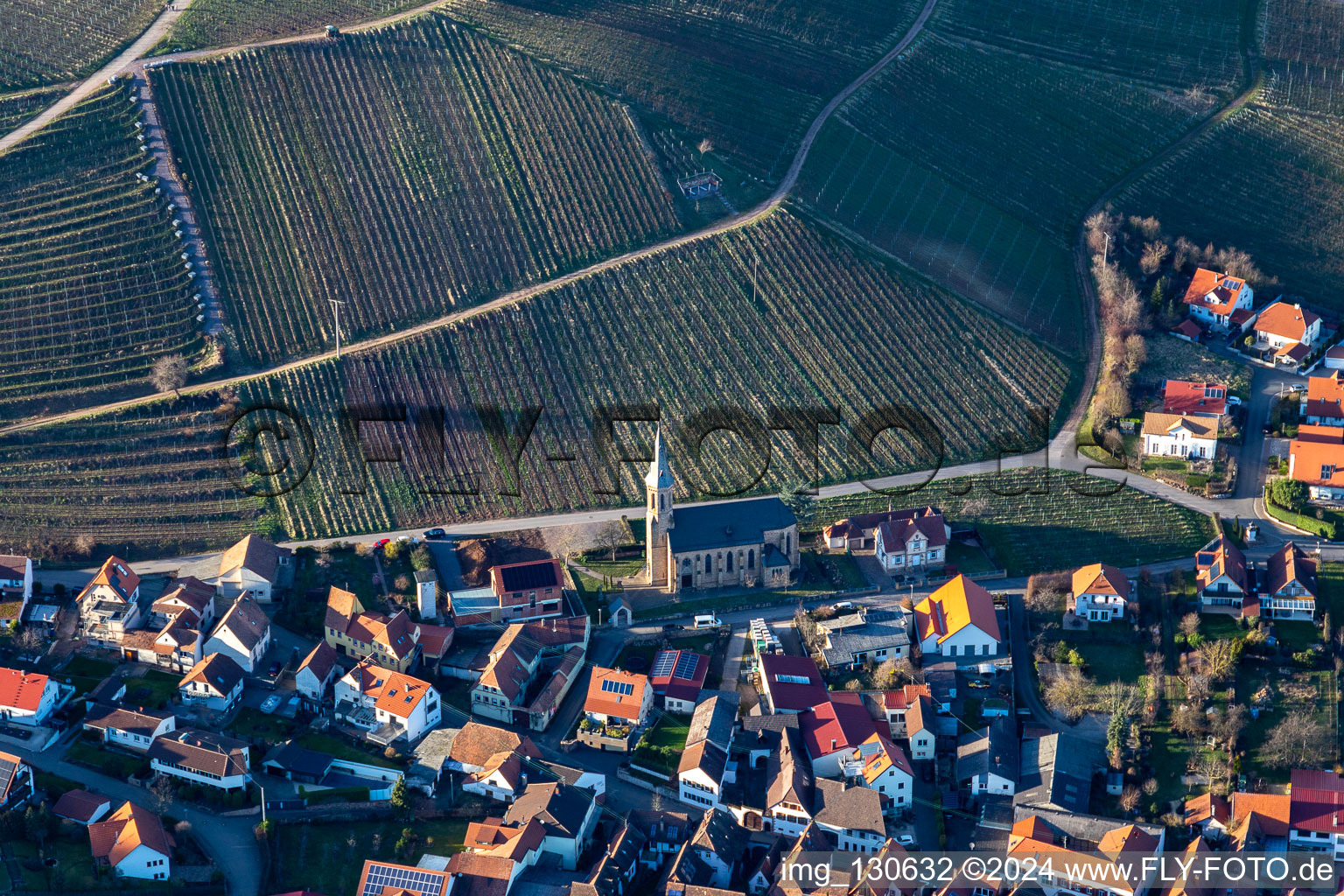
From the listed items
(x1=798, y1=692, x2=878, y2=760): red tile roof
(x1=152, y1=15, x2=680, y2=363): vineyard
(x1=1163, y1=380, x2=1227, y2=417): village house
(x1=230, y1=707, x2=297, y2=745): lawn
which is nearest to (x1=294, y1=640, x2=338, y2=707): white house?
(x1=230, y1=707, x2=297, y2=745): lawn

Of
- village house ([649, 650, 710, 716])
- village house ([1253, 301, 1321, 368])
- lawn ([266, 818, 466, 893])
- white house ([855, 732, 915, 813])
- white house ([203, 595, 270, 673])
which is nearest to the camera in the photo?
lawn ([266, 818, 466, 893])

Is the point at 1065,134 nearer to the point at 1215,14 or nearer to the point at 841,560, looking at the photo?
the point at 1215,14

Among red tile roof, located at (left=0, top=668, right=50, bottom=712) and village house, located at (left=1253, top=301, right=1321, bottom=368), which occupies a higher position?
village house, located at (left=1253, top=301, right=1321, bottom=368)

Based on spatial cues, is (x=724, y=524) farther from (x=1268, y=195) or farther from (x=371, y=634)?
(x=1268, y=195)

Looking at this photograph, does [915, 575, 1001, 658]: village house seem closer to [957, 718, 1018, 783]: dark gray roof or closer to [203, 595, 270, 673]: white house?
[957, 718, 1018, 783]: dark gray roof

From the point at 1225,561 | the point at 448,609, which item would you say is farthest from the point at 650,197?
the point at 1225,561

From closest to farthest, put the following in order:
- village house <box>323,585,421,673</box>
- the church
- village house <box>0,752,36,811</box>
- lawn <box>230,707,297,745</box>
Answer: village house <box>0,752,36,811</box>, lawn <box>230,707,297,745</box>, village house <box>323,585,421,673</box>, the church

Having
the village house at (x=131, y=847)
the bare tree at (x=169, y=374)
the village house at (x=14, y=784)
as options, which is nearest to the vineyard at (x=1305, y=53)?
the bare tree at (x=169, y=374)

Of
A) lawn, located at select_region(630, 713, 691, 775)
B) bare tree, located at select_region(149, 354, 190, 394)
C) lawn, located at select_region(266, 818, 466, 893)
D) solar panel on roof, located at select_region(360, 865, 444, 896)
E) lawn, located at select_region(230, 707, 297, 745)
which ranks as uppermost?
bare tree, located at select_region(149, 354, 190, 394)
